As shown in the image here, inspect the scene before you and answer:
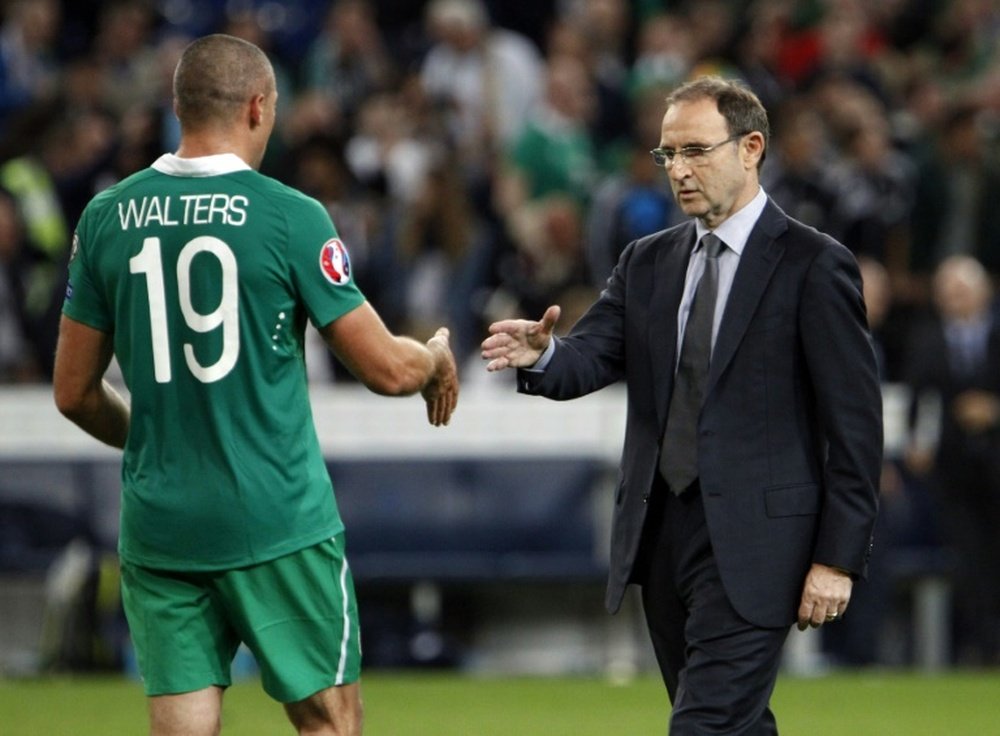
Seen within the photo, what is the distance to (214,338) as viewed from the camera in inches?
196

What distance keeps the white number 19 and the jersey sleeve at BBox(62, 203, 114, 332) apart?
175 millimetres

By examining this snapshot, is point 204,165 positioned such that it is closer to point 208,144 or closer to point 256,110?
point 208,144

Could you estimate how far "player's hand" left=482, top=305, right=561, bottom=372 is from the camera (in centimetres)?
556

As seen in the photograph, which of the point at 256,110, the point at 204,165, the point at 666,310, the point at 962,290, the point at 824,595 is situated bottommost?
the point at 824,595

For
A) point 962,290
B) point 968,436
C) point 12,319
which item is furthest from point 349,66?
point 968,436

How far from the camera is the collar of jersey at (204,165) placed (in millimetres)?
5066

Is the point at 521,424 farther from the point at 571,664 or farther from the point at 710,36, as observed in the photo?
the point at 710,36

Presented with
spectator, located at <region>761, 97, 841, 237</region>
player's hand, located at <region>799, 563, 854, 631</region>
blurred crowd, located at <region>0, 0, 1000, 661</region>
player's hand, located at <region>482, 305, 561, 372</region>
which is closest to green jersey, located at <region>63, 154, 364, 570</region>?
player's hand, located at <region>482, 305, 561, 372</region>

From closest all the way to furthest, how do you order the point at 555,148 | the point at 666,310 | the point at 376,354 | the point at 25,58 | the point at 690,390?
the point at 376,354 → the point at 690,390 → the point at 666,310 → the point at 555,148 → the point at 25,58

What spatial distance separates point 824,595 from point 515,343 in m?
1.08

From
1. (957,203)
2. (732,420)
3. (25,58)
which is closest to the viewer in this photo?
(732,420)

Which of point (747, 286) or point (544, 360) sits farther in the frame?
point (544, 360)

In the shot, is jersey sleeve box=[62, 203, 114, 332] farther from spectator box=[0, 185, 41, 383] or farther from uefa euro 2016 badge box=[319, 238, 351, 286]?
spectator box=[0, 185, 41, 383]

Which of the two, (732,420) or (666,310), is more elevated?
(666,310)
